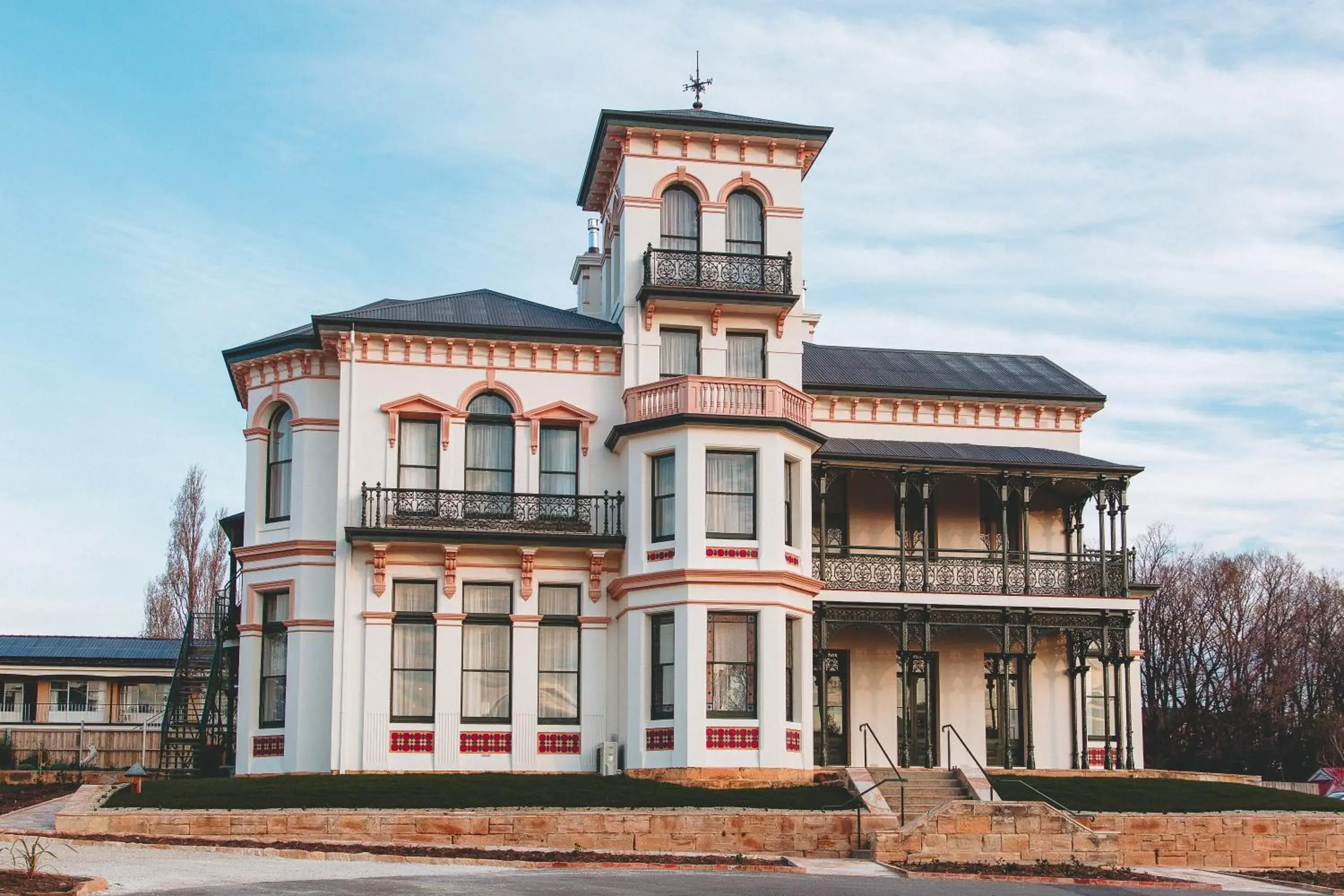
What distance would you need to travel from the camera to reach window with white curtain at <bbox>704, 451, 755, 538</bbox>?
103ft

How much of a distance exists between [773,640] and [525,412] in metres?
6.99

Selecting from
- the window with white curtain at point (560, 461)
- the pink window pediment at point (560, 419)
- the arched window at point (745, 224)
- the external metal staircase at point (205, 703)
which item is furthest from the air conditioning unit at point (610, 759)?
the arched window at point (745, 224)

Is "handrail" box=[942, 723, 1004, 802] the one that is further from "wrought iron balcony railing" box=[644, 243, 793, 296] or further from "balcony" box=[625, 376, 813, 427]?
"wrought iron balcony railing" box=[644, 243, 793, 296]

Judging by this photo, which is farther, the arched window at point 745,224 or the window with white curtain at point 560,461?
the arched window at point 745,224

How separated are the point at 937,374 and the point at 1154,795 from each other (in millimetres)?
11429

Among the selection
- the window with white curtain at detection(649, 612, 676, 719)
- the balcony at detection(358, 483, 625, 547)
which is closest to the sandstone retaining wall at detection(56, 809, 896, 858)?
the window with white curtain at detection(649, 612, 676, 719)

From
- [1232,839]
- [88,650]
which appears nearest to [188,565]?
[88,650]

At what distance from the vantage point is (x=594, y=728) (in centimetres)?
3216

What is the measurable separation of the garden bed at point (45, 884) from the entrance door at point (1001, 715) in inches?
868

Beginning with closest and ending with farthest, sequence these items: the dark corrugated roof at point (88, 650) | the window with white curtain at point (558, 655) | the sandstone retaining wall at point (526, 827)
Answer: the sandstone retaining wall at point (526, 827)
the window with white curtain at point (558, 655)
the dark corrugated roof at point (88, 650)

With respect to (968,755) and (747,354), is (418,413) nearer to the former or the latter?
(747,354)

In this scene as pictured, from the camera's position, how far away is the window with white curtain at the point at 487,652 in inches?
1256

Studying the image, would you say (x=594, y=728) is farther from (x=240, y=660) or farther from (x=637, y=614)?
(x=240, y=660)

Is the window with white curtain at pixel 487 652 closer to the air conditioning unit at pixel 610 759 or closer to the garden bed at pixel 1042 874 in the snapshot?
the air conditioning unit at pixel 610 759
